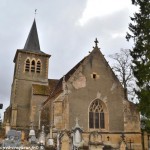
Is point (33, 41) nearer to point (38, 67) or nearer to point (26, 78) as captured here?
point (38, 67)

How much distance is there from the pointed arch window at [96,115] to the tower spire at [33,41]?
14.4 metres

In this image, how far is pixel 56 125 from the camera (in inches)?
917

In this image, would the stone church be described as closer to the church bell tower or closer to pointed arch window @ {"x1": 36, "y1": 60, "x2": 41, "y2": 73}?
the church bell tower

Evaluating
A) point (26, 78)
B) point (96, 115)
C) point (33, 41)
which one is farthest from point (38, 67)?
point (96, 115)

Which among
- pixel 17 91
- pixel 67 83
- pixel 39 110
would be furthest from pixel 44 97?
pixel 67 83

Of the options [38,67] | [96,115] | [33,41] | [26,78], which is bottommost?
[96,115]

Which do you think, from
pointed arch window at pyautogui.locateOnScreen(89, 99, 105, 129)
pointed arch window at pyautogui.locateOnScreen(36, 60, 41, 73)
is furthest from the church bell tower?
pointed arch window at pyautogui.locateOnScreen(89, 99, 105, 129)

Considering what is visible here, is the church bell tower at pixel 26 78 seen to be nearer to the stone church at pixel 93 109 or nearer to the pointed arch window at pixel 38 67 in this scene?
the pointed arch window at pixel 38 67

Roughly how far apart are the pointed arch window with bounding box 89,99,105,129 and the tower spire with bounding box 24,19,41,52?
14.4 metres

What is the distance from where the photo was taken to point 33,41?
3734 centimetres

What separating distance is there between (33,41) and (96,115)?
16596 millimetres

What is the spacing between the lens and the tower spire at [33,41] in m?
36.5

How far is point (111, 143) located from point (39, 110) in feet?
32.0

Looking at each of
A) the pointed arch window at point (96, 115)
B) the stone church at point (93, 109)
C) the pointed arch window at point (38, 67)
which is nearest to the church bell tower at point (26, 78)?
the pointed arch window at point (38, 67)
